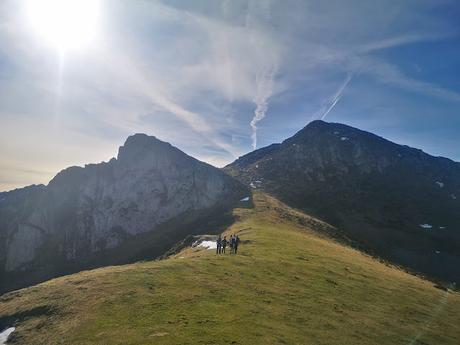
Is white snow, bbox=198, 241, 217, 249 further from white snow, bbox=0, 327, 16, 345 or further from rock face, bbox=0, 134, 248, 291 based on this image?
rock face, bbox=0, 134, 248, 291

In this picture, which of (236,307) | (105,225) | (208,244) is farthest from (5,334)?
(105,225)

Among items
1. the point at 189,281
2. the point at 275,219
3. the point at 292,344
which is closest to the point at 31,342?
the point at 189,281

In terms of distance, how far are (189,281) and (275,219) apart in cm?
7485

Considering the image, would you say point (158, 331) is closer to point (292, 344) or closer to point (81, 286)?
point (292, 344)

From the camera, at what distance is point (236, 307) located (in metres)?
34.6

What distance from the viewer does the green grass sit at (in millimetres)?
29438

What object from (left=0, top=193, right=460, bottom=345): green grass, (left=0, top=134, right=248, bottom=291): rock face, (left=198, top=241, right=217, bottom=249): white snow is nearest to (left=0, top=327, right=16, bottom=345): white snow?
(left=0, top=193, right=460, bottom=345): green grass

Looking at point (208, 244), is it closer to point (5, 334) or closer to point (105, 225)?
point (5, 334)

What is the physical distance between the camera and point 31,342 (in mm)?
30344

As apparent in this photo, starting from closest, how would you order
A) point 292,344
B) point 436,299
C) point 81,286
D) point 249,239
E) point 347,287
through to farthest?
point 292,344, point 81,286, point 347,287, point 436,299, point 249,239

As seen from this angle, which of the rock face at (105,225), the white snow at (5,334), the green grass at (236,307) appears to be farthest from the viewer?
the rock face at (105,225)

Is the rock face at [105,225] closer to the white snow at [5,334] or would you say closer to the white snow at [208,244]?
the white snow at [208,244]

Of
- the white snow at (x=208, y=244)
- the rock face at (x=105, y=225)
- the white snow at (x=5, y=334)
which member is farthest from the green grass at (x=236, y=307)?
the rock face at (x=105, y=225)

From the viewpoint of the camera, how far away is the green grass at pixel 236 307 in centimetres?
2944
